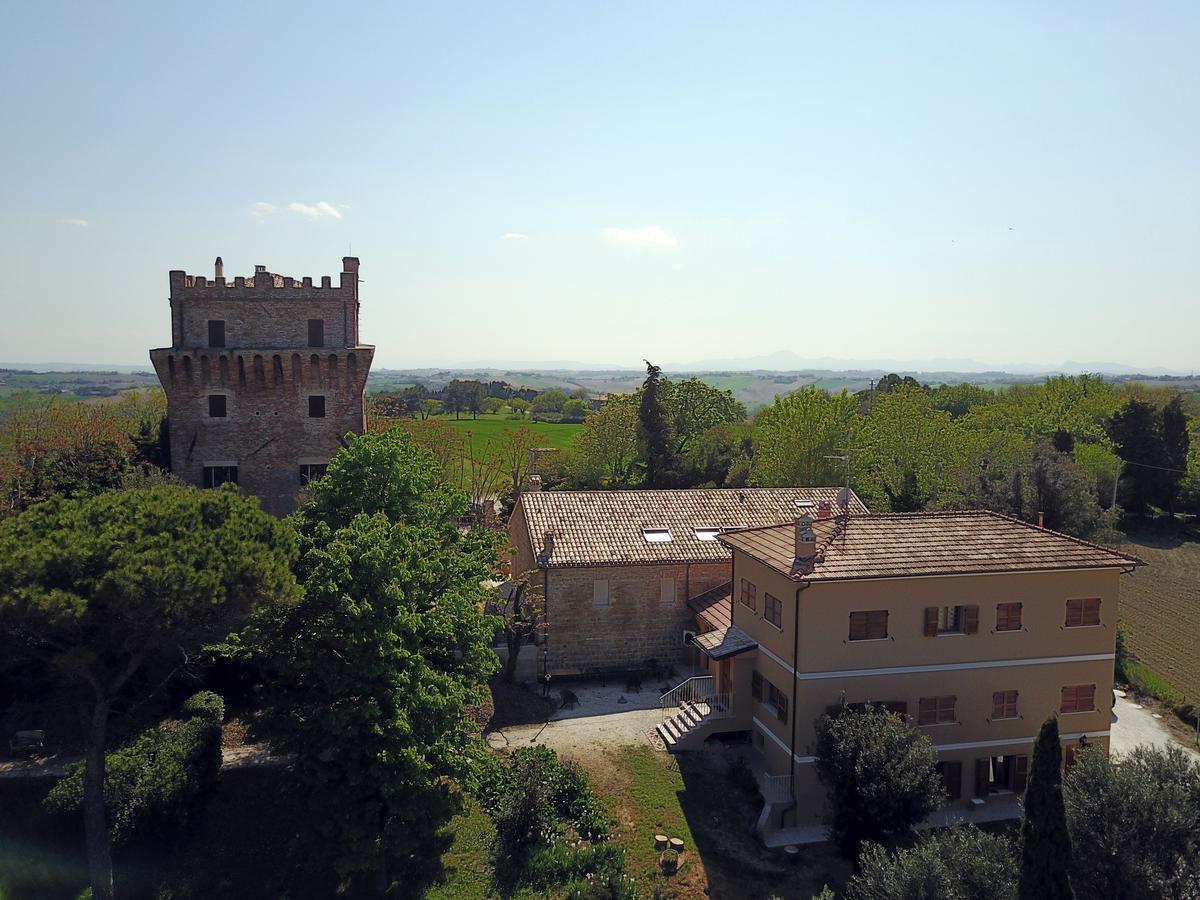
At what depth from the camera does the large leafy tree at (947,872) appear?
15672 mm

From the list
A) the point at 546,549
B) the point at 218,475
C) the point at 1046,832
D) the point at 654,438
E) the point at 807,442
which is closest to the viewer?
the point at 1046,832

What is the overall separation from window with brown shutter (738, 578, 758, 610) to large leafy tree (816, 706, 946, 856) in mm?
4947

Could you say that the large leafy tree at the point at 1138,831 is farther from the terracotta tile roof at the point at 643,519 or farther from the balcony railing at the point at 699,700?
the terracotta tile roof at the point at 643,519

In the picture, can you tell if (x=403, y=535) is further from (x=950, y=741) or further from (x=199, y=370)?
(x=199, y=370)

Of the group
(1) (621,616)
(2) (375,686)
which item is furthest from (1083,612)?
(2) (375,686)

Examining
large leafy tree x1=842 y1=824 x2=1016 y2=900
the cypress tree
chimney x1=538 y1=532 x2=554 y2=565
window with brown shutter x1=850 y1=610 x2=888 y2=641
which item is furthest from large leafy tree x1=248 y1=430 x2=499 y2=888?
the cypress tree

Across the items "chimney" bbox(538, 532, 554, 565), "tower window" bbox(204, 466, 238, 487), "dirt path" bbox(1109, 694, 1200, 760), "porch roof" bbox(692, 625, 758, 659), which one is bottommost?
"dirt path" bbox(1109, 694, 1200, 760)

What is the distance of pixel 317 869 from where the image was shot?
2014 centimetres

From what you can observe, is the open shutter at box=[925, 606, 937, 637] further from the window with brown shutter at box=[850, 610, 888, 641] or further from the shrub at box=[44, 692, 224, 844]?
the shrub at box=[44, 692, 224, 844]

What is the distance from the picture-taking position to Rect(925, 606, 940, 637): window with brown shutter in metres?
22.6

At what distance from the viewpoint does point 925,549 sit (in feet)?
77.3

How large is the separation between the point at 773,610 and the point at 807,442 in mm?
28356

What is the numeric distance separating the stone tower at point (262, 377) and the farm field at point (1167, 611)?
36667mm

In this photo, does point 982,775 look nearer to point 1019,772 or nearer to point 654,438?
point 1019,772
